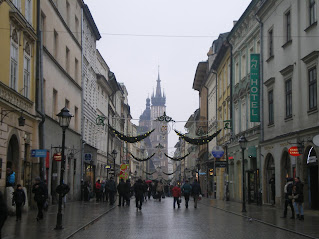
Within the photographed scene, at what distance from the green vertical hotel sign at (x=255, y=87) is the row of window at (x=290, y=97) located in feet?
4.62

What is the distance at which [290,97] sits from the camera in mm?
28688

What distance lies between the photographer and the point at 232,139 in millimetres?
43625

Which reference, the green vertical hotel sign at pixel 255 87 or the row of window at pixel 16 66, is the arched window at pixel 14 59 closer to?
the row of window at pixel 16 66

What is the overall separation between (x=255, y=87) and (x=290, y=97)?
548 cm

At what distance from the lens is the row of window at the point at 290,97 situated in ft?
82.3

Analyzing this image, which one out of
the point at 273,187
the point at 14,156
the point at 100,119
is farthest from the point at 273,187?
the point at 100,119

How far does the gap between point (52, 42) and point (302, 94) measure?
47.4 ft

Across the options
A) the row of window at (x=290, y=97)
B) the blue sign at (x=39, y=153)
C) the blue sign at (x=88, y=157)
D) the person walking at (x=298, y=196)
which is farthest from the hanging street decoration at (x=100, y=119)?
the person walking at (x=298, y=196)

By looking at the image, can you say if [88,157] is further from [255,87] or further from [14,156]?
[14,156]

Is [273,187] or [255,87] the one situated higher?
[255,87]

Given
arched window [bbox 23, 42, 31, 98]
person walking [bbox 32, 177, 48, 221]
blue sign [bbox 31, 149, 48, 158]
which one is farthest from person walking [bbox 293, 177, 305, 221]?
arched window [bbox 23, 42, 31, 98]

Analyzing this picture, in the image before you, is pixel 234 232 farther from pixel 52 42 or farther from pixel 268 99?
pixel 52 42

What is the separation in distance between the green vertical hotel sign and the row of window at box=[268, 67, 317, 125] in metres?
1.41

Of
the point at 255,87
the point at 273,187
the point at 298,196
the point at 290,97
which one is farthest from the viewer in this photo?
the point at 255,87
